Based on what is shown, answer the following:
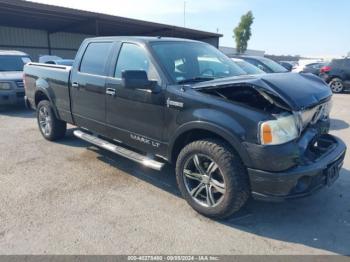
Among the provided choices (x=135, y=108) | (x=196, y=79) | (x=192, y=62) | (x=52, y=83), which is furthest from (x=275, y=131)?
(x=52, y=83)

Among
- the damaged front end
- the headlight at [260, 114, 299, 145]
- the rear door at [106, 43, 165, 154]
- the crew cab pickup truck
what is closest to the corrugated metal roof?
the crew cab pickup truck

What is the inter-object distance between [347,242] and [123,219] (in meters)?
2.30

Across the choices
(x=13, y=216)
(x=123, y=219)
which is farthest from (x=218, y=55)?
(x=13, y=216)

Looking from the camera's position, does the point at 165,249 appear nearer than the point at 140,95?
Yes

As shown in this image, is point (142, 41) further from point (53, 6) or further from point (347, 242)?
point (53, 6)

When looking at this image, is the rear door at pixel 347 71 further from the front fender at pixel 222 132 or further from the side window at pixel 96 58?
the front fender at pixel 222 132

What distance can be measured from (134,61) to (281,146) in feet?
7.50

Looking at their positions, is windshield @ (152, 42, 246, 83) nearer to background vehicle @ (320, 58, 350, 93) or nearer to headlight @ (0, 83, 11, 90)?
headlight @ (0, 83, 11, 90)

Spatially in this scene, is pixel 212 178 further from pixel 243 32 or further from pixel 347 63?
pixel 243 32

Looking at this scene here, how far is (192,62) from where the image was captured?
4.18m

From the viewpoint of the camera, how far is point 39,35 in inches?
954

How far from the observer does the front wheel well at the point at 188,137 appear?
339 centimetres

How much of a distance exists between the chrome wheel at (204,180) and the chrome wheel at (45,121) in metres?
3.77

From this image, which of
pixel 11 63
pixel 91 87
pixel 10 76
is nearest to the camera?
pixel 91 87
